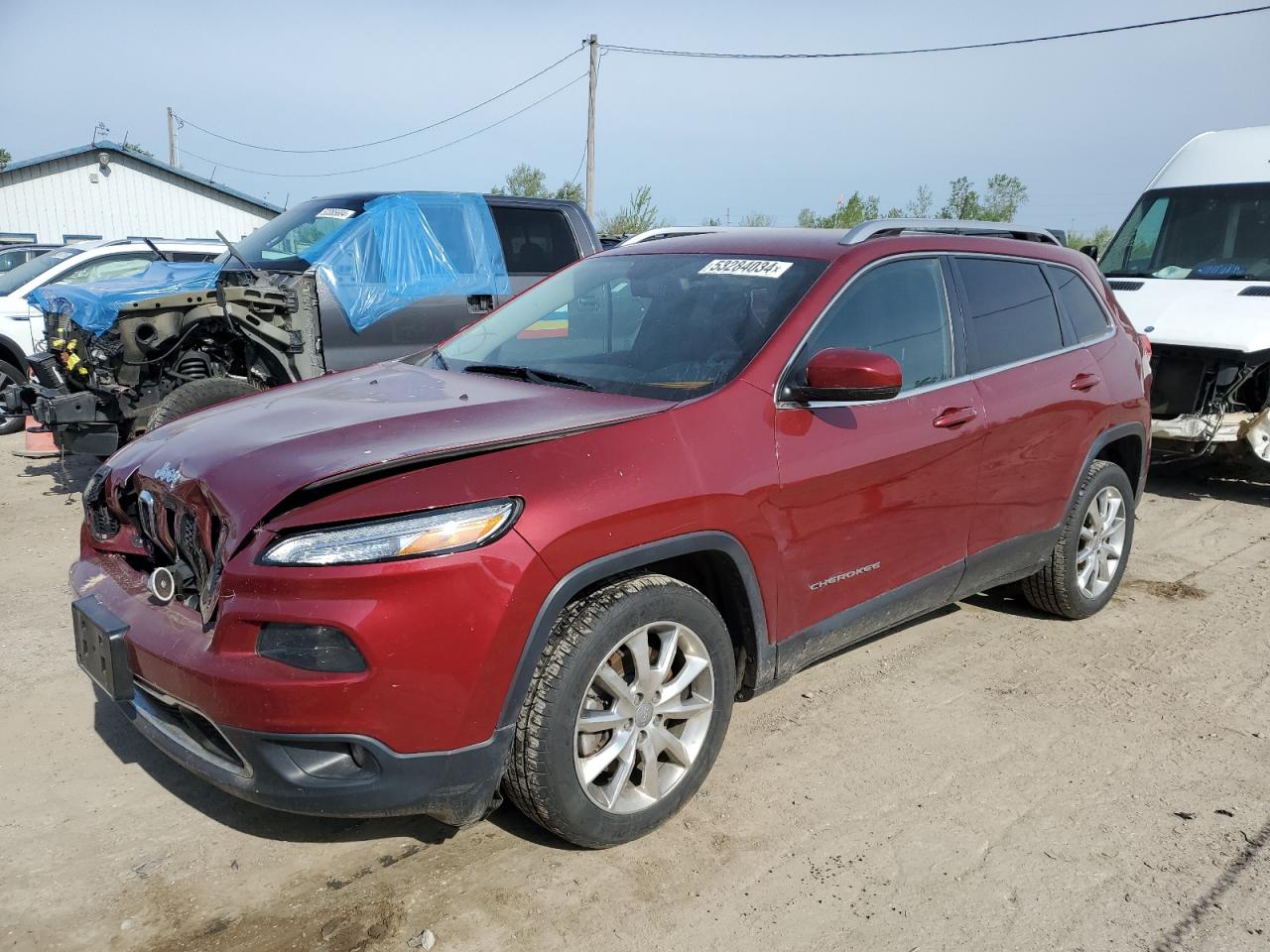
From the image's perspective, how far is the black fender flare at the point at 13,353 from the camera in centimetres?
991

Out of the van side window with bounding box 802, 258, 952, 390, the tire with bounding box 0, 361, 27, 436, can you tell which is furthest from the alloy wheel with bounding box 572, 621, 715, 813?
the tire with bounding box 0, 361, 27, 436

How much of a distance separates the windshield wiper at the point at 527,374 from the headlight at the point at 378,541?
101cm

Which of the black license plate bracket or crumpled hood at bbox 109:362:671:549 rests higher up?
crumpled hood at bbox 109:362:671:549

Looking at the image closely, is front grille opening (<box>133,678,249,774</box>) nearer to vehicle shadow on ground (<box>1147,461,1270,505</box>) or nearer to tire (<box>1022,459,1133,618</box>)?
tire (<box>1022,459,1133,618</box>)

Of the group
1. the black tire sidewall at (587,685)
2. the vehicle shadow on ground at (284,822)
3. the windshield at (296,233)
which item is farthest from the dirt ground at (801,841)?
the windshield at (296,233)

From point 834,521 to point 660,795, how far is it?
3.47ft

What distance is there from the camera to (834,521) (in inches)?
131

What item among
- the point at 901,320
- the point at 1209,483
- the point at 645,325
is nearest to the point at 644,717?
the point at 645,325

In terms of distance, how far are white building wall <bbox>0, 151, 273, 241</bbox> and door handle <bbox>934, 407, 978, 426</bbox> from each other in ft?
101

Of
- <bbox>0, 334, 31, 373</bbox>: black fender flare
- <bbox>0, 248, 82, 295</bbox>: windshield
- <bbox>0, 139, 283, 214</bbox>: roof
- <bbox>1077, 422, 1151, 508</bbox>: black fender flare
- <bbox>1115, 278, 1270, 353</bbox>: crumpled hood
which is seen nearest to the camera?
<bbox>1077, 422, 1151, 508</bbox>: black fender flare

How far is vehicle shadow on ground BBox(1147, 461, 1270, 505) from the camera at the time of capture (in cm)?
773

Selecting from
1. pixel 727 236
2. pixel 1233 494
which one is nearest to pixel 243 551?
pixel 727 236

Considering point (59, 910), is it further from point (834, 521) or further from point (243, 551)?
point (834, 521)

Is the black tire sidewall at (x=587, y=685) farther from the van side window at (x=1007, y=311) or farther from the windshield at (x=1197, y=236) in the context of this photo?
the windshield at (x=1197, y=236)
